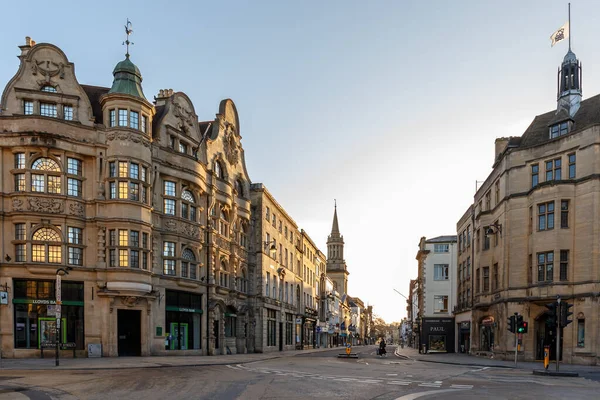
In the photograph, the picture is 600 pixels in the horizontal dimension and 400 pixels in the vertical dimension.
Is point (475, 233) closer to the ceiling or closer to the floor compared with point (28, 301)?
closer to the ceiling

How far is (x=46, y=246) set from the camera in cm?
3141

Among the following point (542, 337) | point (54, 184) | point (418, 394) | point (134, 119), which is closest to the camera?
point (418, 394)

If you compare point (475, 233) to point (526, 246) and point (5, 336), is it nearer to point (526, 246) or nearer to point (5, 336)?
point (526, 246)

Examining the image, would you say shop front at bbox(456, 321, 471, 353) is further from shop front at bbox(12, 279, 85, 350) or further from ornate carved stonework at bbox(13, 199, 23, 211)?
ornate carved stonework at bbox(13, 199, 23, 211)

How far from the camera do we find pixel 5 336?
98.7ft

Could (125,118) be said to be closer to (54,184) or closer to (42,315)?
(54,184)

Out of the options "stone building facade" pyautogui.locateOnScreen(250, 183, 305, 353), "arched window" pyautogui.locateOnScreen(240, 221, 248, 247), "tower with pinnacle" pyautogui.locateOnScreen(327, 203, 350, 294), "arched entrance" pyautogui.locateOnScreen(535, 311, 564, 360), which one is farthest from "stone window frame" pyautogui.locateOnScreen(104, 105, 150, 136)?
"tower with pinnacle" pyautogui.locateOnScreen(327, 203, 350, 294)

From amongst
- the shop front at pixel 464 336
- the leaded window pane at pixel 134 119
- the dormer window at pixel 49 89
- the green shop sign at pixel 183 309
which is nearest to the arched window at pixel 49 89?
the dormer window at pixel 49 89

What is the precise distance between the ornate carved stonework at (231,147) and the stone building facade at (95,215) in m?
7.75

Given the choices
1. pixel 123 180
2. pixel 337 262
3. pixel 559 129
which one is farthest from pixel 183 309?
pixel 337 262

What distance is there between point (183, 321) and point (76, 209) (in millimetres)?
11392

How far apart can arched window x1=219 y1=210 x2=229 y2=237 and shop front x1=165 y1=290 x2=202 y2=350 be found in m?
6.68

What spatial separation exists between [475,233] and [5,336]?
3810cm

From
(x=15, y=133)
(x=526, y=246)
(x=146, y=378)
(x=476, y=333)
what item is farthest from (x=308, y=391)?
(x=476, y=333)
